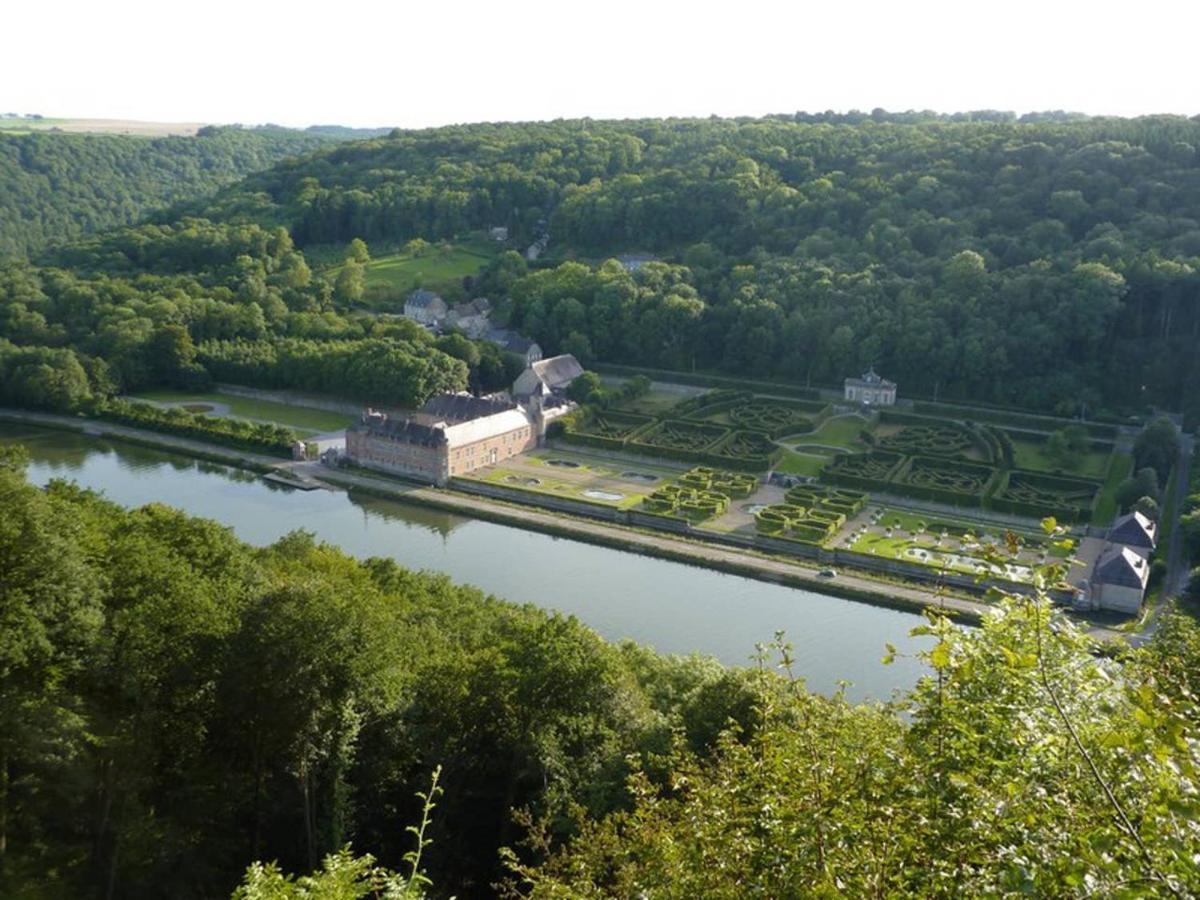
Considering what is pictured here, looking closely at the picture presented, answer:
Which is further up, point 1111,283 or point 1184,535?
point 1111,283

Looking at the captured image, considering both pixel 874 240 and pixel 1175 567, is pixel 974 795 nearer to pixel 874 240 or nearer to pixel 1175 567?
pixel 1175 567

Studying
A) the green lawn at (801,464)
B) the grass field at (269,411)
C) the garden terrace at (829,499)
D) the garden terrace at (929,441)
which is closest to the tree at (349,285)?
the grass field at (269,411)

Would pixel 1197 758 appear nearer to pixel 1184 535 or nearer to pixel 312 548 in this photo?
pixel 312 548

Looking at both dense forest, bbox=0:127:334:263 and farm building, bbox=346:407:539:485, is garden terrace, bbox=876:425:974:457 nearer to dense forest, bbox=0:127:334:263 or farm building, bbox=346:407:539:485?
farm building, bbox=346:407:539:485

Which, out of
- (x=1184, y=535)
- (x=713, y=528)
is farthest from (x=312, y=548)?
(x=1184, y=535)

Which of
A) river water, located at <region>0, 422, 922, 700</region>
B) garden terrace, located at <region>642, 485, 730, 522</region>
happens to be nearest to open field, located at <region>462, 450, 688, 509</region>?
garden terrace, located at <region>642, 485, 730, 522</region>
